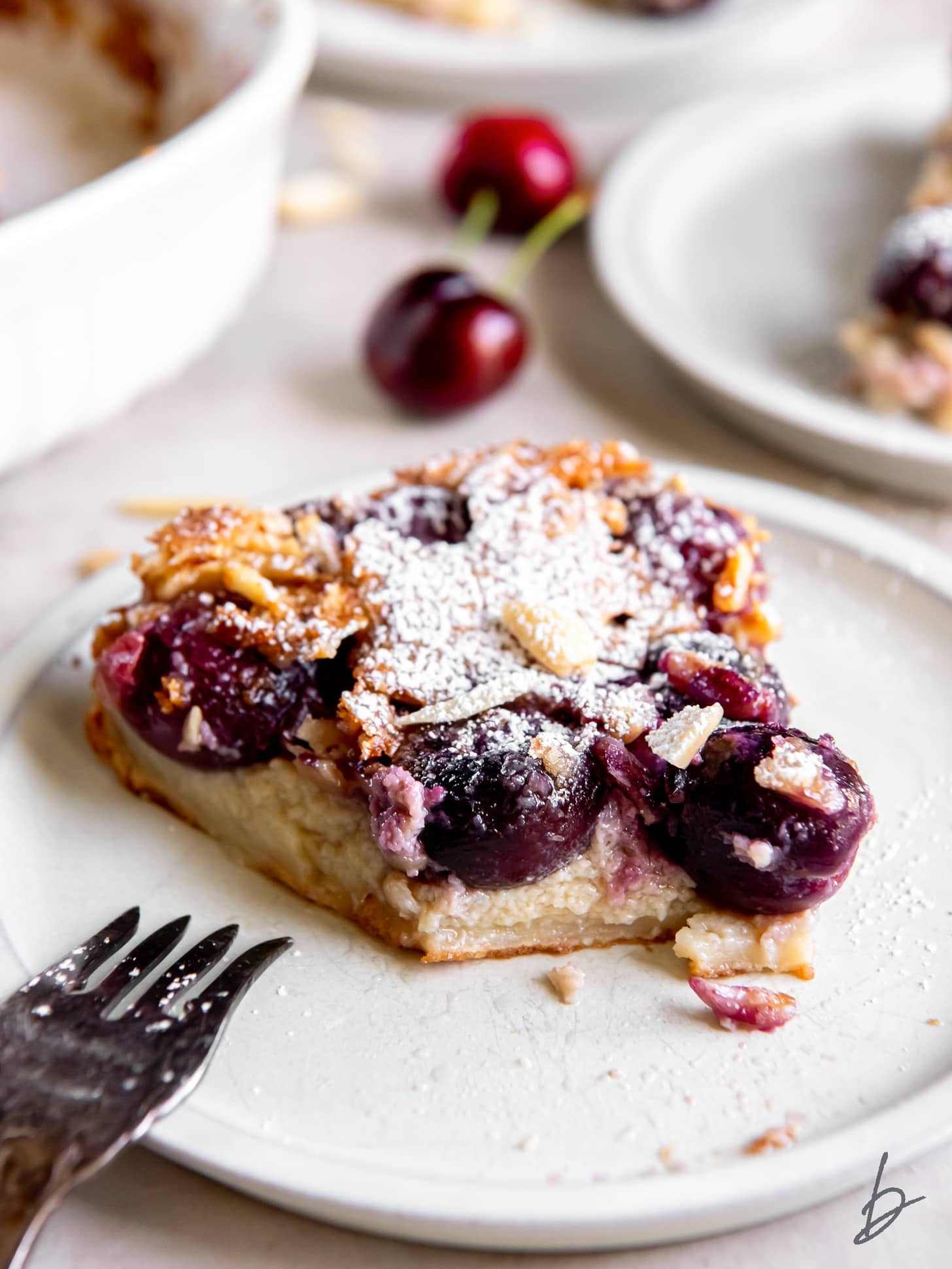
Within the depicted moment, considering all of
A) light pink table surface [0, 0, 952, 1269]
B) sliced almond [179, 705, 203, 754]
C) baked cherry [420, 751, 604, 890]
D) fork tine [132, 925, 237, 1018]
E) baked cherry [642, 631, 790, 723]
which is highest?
baked cherry [642, 631, 790, 723]

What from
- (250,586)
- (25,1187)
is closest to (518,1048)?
(25,1187)

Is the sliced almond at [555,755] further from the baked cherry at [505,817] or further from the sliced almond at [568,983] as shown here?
the sliced almond at [568,983]

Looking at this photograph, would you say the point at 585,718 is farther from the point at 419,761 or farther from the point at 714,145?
the point at 714,145

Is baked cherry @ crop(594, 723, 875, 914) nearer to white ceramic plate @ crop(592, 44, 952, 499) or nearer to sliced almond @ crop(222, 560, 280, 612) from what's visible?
sliced almond @ crop(222, 560, 280, 612)

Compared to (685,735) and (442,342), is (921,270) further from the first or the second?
(685,735)

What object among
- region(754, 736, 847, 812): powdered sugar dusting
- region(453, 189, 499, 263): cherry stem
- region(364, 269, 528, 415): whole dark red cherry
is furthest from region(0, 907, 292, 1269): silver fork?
region(453, 189, 499, 263): cherry stem

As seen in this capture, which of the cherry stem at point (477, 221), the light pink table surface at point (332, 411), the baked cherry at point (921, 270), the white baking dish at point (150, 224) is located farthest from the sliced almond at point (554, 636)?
the cherry stem at point (477, 221)

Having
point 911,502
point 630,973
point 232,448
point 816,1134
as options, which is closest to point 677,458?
point 911,502
